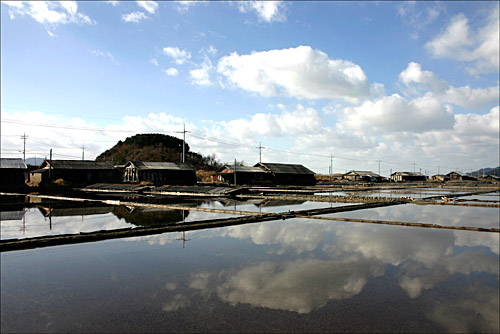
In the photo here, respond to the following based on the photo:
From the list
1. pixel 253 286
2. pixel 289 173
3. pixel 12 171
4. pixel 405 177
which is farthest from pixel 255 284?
pixel 405 177

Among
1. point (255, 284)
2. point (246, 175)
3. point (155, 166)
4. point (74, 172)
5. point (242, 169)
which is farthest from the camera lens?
point (246, 175)

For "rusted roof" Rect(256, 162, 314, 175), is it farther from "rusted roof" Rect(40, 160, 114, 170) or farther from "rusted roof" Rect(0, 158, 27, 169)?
"rusted roof" Rect(0, 158, 27, 169)

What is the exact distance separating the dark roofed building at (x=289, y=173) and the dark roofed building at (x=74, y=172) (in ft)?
92.2

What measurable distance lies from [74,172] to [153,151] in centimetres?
5796

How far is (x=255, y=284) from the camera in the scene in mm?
6590

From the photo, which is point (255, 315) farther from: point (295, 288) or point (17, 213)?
point (17, 213)

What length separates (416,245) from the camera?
10266mm

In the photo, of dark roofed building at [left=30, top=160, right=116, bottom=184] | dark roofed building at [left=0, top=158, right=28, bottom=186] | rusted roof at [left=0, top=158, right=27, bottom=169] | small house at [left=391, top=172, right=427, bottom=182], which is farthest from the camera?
small house at [left=391, top=172, right=427, bottom=182]

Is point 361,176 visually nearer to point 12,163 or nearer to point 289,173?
point 289,173

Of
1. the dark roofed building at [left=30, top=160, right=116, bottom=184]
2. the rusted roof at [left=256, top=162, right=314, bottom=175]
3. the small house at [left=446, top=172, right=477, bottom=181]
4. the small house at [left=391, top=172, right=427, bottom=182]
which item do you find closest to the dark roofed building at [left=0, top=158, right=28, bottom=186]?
the dark roofed building at [left=30, top=160, right=116, bottom=184]

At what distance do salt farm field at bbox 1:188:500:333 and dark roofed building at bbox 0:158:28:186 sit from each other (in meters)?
40.3

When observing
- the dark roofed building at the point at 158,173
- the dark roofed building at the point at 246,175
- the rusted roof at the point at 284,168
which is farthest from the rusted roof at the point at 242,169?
the dark roofed building at the point at 158,173

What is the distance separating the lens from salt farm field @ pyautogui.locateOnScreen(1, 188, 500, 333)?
5.00 m

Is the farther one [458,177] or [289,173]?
[458,177]
